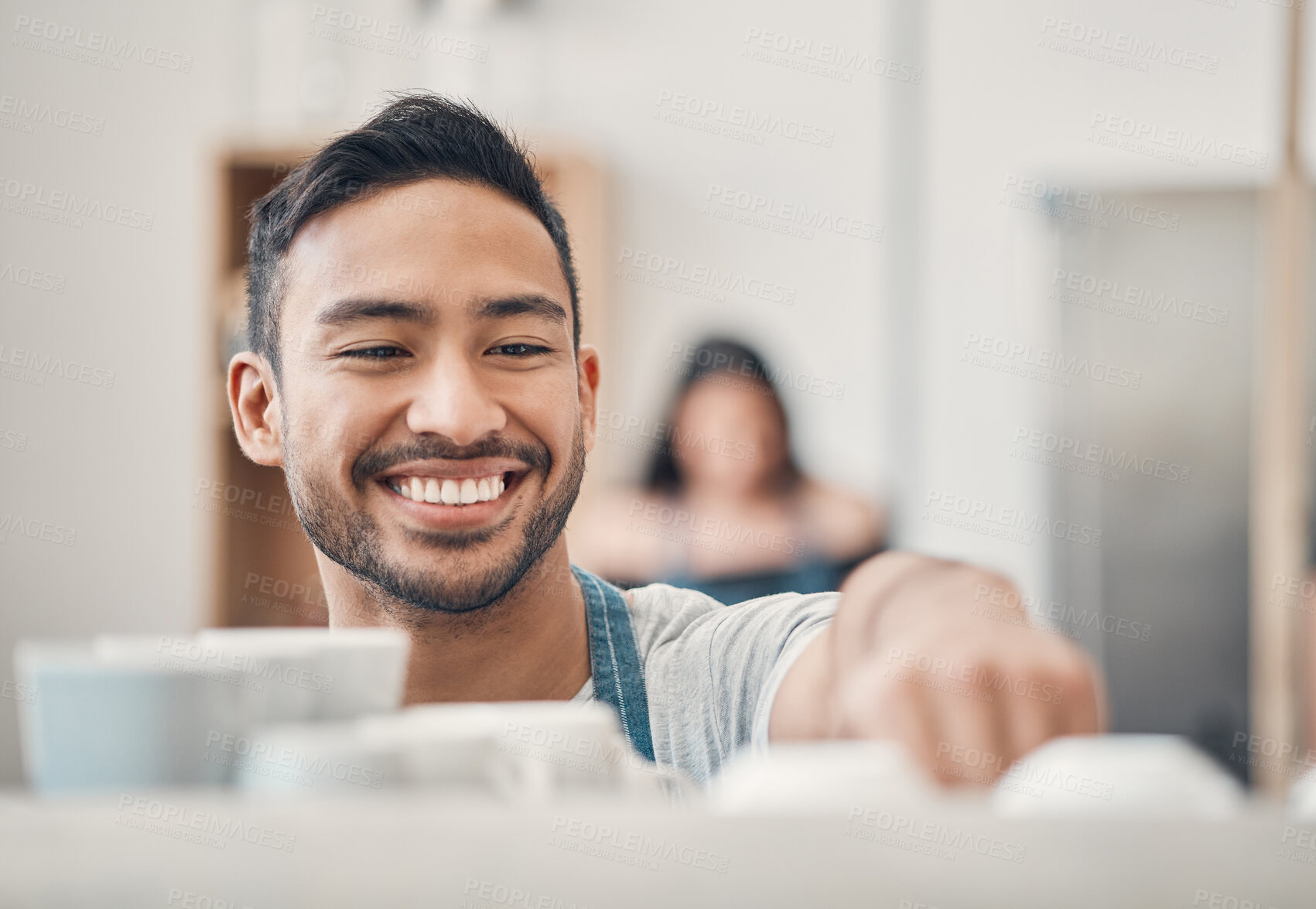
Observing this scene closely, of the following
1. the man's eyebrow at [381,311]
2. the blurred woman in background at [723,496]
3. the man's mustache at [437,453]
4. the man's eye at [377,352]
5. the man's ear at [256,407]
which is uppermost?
the man's eyebrow at [381,311]

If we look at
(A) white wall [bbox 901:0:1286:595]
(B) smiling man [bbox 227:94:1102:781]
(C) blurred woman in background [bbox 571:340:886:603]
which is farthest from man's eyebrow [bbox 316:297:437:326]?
(A) white wall [bbox 901:0:1286:595]

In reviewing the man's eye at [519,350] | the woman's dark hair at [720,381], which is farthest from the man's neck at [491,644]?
the woman's dark hair at [720,381]

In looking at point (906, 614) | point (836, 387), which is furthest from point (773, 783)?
point (836, 387)

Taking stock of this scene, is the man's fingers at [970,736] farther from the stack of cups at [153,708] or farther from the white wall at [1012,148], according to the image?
the white wall at [1012,148]

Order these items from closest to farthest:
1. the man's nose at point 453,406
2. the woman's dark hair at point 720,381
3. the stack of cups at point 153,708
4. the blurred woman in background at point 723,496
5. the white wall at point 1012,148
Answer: the stack of cups at point 153,708 → the man's nose at point 453,406 → the blurred woman in background at point 723,496 → the woman's dark hair at point 720,381 → the white wall at point 1012,148

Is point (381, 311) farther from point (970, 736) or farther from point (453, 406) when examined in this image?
point (970, 736)

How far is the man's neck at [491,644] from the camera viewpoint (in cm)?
60

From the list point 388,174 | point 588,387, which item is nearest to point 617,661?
point 588,387

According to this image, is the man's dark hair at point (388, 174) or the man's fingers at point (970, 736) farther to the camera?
the man's dark hair at point (388, 174)

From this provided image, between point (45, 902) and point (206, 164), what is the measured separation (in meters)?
1.72

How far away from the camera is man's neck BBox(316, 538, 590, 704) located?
60cm

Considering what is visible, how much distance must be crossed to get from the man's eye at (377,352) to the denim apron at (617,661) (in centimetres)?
16

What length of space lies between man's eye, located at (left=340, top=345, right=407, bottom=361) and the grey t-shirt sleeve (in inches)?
7.3

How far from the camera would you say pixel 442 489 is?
578 millimetres
